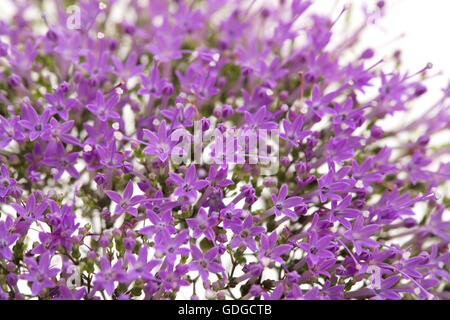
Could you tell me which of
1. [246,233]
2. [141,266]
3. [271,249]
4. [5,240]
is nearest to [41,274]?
[5,240]

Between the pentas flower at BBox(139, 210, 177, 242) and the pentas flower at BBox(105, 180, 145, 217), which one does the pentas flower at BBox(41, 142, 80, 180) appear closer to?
the pentas flower at BBox(105, 180, 145, 217)

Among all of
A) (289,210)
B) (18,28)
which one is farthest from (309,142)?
(18,28)

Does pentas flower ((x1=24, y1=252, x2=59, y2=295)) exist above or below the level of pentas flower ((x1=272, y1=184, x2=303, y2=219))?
below

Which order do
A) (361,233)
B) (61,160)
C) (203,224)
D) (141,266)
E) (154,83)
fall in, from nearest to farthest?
(141,266), (203,224), (361,233), (61,160), (154,83)

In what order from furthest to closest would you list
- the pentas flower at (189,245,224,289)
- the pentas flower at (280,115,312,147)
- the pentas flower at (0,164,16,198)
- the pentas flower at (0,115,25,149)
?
the pentas flower at (280,115,312,147) < the pentas flower at (0,115,25,149) < the pentas flower at (0,164,16,198) < the pentas flower at (189,245,224,289)

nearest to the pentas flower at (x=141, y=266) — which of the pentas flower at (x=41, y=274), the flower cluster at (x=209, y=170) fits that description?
the flower cluster at (x=209, y=170)

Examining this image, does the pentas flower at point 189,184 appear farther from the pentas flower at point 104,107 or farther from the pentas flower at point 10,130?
the pentas flower at point 10,130

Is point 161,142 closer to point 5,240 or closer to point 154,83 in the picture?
point 154,83

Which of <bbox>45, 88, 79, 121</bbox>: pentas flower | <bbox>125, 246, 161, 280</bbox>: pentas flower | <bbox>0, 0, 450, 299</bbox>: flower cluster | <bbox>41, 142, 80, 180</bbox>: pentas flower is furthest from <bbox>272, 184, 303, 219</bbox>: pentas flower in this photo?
<bbox>45, 88, 79, 121</bbox>: pentas flower
